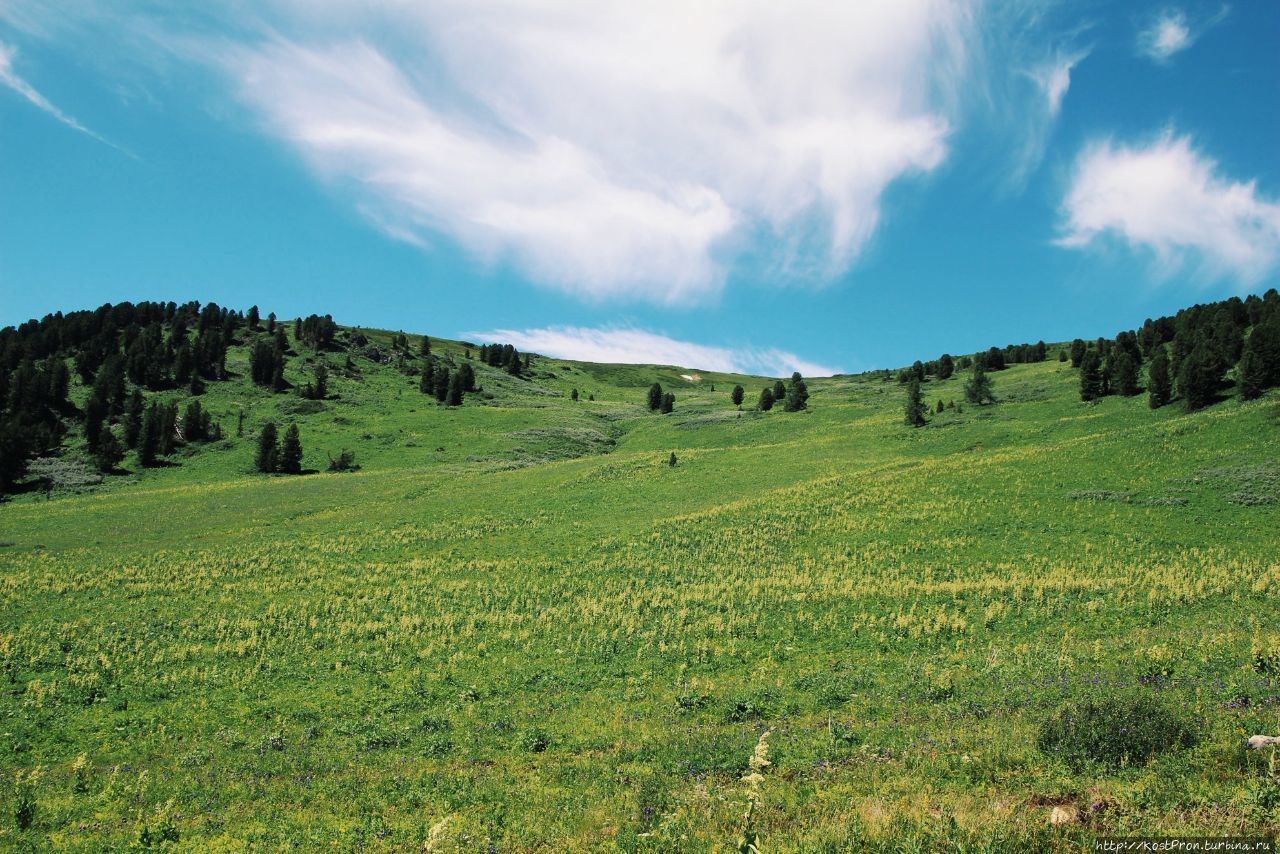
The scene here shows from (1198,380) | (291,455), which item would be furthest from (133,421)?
(1198,380)

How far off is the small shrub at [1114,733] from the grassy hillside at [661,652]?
17 centimetres

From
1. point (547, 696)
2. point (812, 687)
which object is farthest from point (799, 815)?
point (547, 696)

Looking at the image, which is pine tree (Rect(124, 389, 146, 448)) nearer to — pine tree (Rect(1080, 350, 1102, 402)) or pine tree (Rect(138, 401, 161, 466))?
pine tree (Rect(138, 401, 161, 466))

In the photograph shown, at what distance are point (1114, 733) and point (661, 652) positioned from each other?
580 inches

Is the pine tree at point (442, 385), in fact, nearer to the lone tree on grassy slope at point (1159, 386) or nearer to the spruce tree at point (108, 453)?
the spruce tree at point (108, 453)

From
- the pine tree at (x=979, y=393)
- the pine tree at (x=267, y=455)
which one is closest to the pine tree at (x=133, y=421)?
the pine tree at (x=267, y=455)

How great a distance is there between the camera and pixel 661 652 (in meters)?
23.2

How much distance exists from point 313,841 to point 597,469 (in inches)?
2285

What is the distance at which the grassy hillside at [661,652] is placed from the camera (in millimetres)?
10312

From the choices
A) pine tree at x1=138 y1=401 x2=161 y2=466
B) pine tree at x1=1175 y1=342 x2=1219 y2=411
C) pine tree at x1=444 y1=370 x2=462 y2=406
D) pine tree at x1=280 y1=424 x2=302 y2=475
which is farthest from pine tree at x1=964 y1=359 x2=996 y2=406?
pine tree at x1=138 y1=401 x2=161 y2=466

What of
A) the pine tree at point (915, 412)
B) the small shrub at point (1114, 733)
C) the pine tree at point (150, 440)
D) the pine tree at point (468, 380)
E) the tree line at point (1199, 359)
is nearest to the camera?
the small shrub at point (1114, 733)

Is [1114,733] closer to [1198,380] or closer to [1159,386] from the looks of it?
[1198,380]

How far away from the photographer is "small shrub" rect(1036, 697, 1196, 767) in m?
10.1

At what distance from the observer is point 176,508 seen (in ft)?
193
